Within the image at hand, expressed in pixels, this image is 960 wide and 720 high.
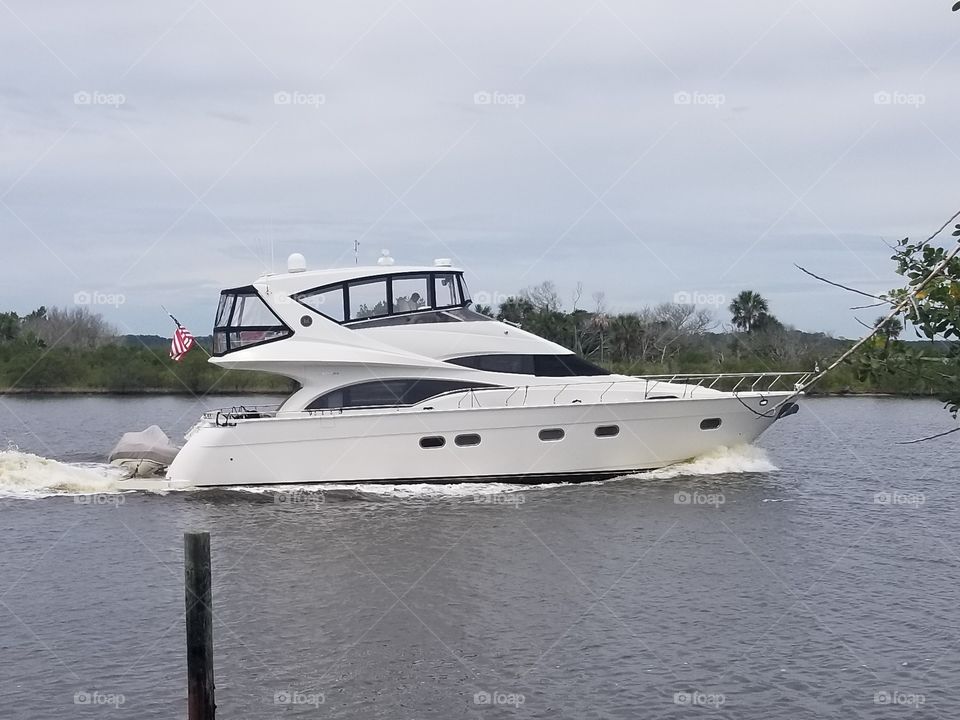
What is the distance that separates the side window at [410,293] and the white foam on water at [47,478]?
793cm

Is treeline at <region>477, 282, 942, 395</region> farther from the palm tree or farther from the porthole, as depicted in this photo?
the porthole

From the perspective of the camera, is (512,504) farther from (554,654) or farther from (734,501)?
(554,654)

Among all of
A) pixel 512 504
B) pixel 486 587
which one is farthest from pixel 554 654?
pixel 512 504

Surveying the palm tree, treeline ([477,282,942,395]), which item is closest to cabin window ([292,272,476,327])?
treeline ([477,282,942,395])

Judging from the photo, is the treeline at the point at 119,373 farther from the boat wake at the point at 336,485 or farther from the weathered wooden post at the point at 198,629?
the weathered wooden post at the point at 198,629

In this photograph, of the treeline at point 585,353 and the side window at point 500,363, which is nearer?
the side window at point 500,363

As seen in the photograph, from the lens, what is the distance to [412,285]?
24.1 metres

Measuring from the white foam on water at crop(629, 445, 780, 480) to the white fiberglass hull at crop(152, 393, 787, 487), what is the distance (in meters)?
1.00

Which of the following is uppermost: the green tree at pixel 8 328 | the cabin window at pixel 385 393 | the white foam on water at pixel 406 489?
the green tree at pixel 8 328

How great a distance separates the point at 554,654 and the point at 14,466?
57.3ft

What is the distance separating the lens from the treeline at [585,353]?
5588 cm

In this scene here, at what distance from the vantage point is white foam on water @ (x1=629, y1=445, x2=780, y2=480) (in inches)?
950

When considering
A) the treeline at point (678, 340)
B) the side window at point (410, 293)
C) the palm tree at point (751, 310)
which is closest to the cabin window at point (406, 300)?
the side window at point (410, 293)

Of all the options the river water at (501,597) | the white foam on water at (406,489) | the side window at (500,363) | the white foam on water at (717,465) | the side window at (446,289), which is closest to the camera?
the river water at (501,597)
